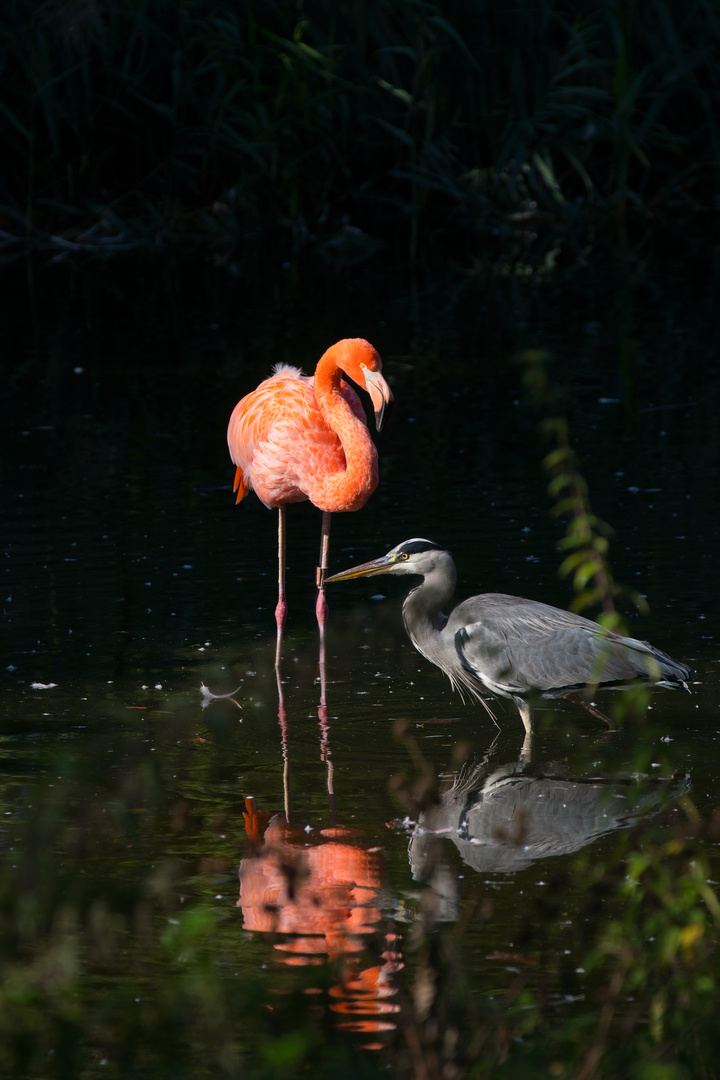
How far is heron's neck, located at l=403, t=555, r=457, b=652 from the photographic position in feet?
19.0

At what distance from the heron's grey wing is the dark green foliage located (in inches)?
404

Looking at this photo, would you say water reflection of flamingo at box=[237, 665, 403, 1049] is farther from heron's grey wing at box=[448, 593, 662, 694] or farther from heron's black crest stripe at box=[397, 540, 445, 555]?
heron's black crest stripe at box=[397, 540, 445, 555]

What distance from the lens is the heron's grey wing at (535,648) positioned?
550 cm

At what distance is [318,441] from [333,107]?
1002 centimetres

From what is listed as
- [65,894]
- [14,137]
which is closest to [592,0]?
[14,137]

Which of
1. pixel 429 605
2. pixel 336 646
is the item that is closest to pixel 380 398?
pixel 429 605

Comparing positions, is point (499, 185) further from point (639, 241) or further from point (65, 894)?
point (65, 894)

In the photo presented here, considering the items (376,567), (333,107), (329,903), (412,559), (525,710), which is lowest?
(333,107)

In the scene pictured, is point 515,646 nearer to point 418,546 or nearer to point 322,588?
point 418,546

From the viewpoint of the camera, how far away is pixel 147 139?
55.0 ft

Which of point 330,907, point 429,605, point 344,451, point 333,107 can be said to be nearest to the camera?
point 330,907

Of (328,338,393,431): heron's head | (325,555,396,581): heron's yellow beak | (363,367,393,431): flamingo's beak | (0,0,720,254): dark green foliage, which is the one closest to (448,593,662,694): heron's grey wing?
(325,555,396,581): heron's yellow beak

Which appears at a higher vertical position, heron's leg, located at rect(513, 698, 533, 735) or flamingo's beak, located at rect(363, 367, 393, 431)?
flamingo's beak, located at rect(363, 367, 393, 431)

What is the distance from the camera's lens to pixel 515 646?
5621mm
